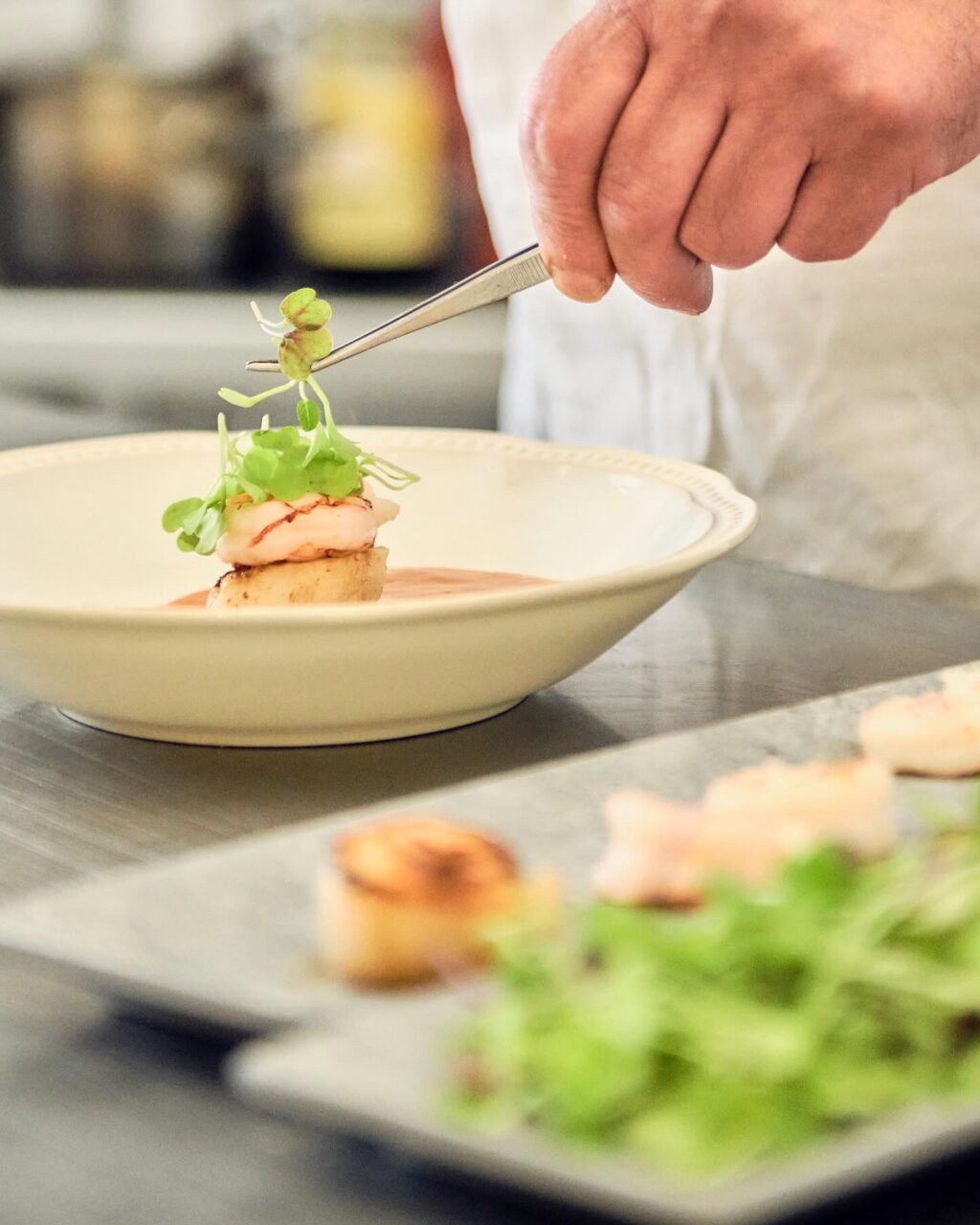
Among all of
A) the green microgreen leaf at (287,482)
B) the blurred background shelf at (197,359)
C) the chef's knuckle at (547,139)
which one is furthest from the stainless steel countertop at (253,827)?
the blurred background shelf at (197,359)

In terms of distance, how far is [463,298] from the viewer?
958 millimetres

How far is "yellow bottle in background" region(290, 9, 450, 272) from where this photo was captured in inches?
102

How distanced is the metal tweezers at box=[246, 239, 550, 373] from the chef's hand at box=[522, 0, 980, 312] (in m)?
0.02

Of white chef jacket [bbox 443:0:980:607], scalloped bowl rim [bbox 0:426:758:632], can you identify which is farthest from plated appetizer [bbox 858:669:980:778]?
white chef jacket [bbox 443:0:980:607]

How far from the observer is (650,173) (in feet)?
3.18

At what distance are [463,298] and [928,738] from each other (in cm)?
42

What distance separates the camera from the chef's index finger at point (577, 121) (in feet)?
3.19

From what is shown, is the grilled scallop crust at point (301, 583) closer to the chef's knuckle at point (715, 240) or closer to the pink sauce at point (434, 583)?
the pink sauce at point (434, 583)

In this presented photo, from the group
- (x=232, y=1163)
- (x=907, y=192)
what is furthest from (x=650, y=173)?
(x=232, y=1163)

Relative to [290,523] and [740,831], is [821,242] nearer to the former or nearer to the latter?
[290,523]

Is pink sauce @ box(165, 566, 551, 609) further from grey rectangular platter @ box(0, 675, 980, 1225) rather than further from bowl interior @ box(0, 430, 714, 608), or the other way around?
grey rectangular platter @ box(0, 675, 980, 1225)

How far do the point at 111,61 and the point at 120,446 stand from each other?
212 centimetres

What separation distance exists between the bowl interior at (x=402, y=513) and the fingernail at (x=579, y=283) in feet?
0.29

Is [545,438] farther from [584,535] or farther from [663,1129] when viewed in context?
[663,1129]
